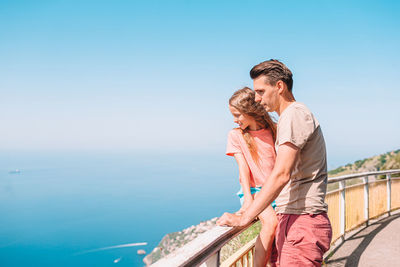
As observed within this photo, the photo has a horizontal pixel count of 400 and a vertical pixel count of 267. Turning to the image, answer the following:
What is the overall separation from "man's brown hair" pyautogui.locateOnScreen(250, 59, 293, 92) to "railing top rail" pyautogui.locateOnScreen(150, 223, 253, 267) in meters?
0.82

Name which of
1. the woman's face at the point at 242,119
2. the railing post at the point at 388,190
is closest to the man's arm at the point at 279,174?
the woman's face at the point at 242,119

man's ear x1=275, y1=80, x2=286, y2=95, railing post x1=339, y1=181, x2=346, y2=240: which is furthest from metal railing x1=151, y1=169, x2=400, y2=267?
man's ear x1=275, y1=80, x2=286, y2=95

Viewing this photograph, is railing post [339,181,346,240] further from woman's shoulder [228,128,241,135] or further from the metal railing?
woman's shoulder [228,128,241,135]

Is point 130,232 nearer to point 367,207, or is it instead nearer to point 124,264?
point 124,264

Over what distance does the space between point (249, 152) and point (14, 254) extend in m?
141

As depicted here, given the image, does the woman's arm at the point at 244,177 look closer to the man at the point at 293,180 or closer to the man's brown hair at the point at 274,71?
the man at the point at 293,180

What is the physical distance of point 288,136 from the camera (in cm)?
135

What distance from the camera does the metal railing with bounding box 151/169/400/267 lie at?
1178mm

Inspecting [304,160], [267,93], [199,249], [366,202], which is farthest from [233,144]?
[366,202]

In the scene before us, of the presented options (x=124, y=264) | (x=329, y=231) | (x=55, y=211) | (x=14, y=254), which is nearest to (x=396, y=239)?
(x=329, y=231)

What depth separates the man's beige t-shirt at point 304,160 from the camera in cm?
137

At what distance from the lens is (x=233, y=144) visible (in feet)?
6.72

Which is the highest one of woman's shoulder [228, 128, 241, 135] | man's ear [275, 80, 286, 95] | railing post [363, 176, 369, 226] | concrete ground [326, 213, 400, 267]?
man's ear [275, 80, 286, 95]

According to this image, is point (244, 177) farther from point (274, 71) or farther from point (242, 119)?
point (274, 71)
